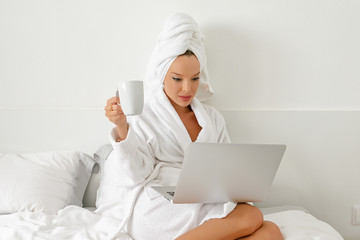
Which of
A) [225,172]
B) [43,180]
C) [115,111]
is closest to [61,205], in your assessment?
[43,180]

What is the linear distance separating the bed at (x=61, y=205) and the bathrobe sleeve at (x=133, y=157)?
20 centimetres

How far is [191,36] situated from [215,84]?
38cm

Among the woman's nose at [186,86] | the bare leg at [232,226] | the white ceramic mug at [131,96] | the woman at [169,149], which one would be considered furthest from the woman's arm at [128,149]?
the bare leg at [232,226]

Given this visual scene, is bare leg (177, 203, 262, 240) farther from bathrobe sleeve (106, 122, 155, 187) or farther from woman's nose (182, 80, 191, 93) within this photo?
woman's nose (182, 80, 191, 93)

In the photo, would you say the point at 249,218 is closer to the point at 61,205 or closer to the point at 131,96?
the point at 131,96

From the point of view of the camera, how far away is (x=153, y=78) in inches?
74.9

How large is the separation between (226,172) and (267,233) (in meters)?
0.28

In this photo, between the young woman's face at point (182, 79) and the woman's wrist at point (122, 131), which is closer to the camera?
the woman's wrist at point (122, 131)

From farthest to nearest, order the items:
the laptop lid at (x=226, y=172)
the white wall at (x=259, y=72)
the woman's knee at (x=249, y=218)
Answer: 1. the white wall at (x=259, y=72)
2. the woman's knee at (x=249, y=218)
3. the laptop lid at (x=226, y=172)

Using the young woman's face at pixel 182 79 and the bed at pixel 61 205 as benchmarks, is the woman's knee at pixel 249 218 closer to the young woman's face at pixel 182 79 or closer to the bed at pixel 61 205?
the bed at pixel 61 205

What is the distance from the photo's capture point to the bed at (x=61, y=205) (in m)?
1.57

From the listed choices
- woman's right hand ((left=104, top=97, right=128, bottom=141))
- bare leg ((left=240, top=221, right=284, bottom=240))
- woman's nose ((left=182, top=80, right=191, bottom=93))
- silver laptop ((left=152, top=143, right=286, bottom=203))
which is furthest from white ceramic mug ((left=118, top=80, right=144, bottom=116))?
bare leg ((left=240, top=221, right=284, bottom=240))

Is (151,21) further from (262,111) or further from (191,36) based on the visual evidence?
(262,111)

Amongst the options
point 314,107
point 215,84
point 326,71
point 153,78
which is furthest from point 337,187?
point 153,78
